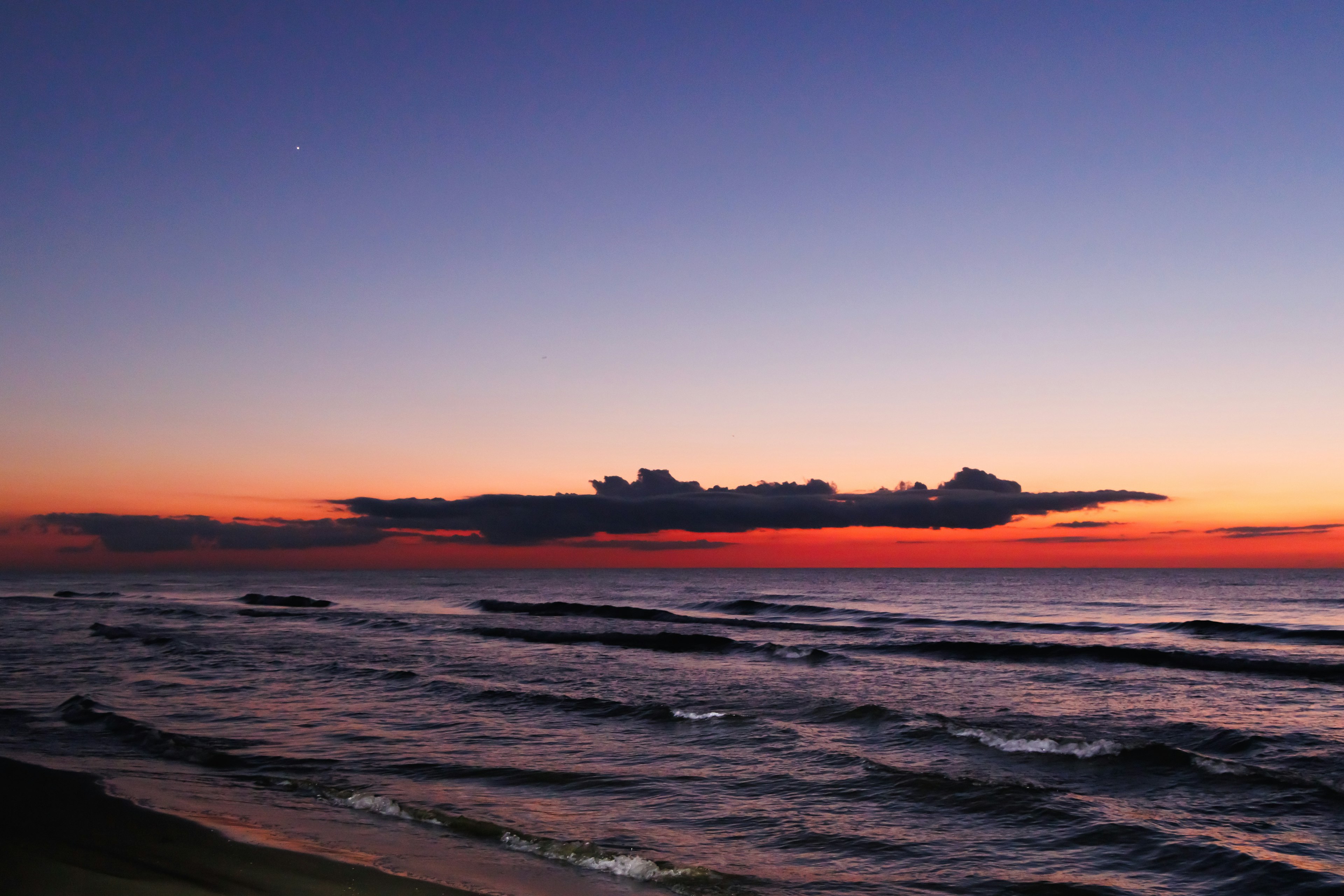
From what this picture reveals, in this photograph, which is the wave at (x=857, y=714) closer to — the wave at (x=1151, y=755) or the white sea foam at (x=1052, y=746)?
the wave at (x=1151, y=755)

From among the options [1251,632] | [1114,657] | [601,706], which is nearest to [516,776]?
[601,706]

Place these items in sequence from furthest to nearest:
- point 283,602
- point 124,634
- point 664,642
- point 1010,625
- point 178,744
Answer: point 283,602 → point 1010,625 → point 124,634 → point 664,642 → point 178,744

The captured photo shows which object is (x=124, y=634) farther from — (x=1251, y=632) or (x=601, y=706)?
(x=1251, y=632)

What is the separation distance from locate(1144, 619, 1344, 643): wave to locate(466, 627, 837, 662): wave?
77.2 feet

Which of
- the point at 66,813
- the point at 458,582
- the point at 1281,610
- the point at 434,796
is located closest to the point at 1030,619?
the point at 1281,610

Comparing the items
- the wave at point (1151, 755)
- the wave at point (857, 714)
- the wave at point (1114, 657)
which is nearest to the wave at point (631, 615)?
the wave at point (1114, 657)

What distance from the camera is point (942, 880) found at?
9.88m

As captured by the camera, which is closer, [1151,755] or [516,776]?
[516,776]

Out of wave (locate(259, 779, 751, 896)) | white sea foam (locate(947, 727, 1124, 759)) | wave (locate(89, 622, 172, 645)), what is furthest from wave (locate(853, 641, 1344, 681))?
wave (locate(89, 622, 172, 645))

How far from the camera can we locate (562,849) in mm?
10508

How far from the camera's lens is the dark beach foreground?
8.06 metres

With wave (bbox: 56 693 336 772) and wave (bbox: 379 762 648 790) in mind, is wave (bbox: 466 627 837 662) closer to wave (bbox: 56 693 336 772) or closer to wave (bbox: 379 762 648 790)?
wave (bbox: 379 762 648 790)

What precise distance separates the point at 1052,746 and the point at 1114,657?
65.2 feet

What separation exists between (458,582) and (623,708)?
13793 cm
